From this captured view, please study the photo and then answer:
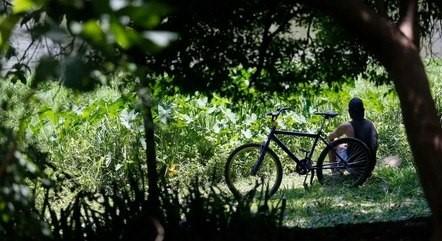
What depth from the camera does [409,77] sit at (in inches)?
123

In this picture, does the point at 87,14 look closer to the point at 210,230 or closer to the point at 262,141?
the point at 210,230

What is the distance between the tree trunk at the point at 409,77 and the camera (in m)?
3.13

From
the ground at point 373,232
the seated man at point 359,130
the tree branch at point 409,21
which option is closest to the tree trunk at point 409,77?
the tree branch at point 409,21

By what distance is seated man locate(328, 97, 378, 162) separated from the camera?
809 cm

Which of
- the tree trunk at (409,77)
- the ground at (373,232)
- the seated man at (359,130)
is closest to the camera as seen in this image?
the tree trunk at (409,77)

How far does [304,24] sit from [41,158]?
1773mm

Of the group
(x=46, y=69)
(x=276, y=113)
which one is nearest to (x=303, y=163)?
(x=276, y=113)

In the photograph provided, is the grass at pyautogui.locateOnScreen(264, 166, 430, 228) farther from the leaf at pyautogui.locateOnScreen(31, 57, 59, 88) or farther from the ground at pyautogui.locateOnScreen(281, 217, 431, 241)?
the leaf at pyautogui.locateOnScreen(31, 57, 59, 88)

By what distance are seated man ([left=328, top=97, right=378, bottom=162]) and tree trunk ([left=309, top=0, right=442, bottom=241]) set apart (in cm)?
490

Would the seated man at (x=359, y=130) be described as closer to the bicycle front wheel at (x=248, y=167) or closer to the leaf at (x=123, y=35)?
the bicycle front wheel at (x=248, y=167)

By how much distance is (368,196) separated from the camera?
7168mm

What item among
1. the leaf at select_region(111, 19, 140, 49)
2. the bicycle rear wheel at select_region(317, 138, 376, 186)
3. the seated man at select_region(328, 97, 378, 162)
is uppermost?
the seated man at select_region(328, 97, 378, 162)

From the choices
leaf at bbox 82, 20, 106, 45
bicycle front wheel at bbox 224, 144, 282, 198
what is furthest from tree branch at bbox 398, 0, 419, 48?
bicycle front wheel at bbox 224, 144, 282, 198

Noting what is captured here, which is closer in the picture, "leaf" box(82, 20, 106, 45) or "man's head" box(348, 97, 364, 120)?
"leaf" box(82, 20, 106, 45)
